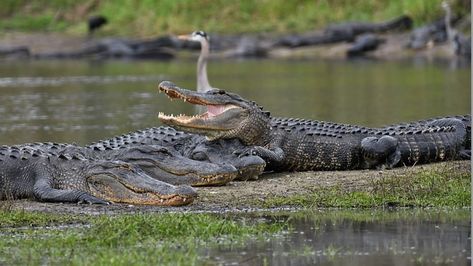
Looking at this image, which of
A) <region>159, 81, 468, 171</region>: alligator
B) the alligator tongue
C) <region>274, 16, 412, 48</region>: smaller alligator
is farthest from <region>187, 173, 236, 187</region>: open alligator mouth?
<region>274, 16, 412, 48</region>: smaller alligator

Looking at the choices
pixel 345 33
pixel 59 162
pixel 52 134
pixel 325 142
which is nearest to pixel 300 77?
pixel 345 33

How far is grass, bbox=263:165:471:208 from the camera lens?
933cm

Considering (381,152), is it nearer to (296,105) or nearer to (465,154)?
(465,154)

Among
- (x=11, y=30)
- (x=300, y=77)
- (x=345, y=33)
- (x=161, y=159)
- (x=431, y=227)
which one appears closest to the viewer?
(x=431, y=227)

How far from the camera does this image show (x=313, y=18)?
1506 inches

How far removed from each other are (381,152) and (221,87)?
43.2 ft

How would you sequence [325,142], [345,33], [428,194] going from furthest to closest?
[345,33]
[325,142]
[428,194]

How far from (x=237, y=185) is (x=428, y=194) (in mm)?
1830

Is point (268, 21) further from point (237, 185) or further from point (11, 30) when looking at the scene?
point (237, 185)

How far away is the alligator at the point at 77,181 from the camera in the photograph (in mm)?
9539

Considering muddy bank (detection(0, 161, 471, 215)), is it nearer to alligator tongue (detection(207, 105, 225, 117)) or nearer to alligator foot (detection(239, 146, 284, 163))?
alligator foot (detection(239, 146, 284, 163))

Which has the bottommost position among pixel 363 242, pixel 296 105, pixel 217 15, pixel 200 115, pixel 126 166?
pixel 296 105

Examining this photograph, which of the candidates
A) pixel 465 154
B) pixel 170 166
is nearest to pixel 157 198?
pixel 170 166

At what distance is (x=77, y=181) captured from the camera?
32.9ft
